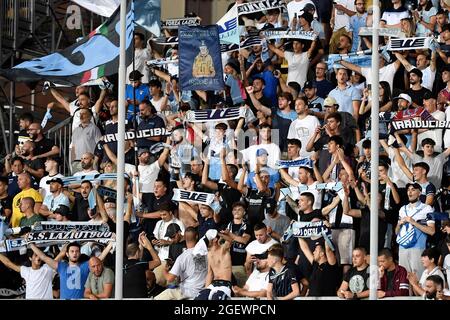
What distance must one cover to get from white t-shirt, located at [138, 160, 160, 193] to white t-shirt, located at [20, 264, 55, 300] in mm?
1981

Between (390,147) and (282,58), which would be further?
(282,58)

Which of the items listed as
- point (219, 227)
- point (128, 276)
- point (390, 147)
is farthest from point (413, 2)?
point (128, 276)

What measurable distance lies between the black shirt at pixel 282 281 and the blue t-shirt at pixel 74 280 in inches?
99.1

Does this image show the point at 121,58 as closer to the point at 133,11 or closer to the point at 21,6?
the point at 133,11

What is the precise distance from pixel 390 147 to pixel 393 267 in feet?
7.84

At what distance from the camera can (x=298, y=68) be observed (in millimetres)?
21469

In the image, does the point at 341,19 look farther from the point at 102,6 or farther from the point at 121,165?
the point at 121,165

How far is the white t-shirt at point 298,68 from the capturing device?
21.4m

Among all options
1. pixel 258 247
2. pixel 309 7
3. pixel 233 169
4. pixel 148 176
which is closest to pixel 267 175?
pixel 233 169

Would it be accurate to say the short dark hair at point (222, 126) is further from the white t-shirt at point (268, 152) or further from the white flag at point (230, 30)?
the white flag at point (230, 30)

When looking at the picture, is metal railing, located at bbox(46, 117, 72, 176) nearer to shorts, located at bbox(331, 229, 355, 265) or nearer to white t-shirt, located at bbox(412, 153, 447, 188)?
shorts, located at bbox(331, 229, 355, 265)

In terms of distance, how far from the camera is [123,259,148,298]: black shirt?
712 inches

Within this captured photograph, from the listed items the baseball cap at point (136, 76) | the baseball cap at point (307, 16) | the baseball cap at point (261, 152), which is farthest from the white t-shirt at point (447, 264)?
the baseball cap at point (136, 76)

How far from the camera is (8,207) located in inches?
824
